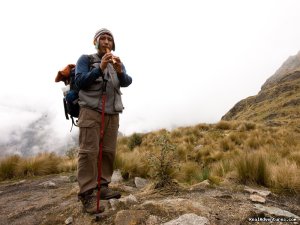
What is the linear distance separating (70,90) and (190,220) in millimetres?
2290

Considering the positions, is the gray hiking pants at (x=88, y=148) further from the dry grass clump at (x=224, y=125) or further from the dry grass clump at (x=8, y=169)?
the dry grass clump at (x=224, y=125)

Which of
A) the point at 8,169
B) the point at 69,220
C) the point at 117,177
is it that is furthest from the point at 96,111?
the point at 8,169

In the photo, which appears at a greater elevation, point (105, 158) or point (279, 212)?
point (105, 158)

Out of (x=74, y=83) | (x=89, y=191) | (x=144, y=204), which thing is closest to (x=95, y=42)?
(x=74, y=83)

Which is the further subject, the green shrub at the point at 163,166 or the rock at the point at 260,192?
the green shrub at the point at 163,166

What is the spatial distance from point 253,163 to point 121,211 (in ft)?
8.49

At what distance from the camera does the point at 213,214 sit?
10.2 feet

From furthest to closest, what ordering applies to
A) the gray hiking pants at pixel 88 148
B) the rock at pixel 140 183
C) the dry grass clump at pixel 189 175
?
the rock at pixel 140 183 → the dry grass clump at pixel 189 175 → the gray hiking pants at pixel 88 148

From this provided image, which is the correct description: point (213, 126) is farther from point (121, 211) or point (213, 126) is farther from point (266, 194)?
point (121, 211)

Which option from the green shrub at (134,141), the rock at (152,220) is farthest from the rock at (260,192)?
the green shrub at (134,141)

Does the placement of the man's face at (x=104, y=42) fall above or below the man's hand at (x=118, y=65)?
above

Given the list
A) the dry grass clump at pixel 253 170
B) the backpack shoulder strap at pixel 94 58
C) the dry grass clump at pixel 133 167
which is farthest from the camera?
the dry grass clump at pixel 133 167

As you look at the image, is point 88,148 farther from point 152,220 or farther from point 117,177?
point 117,177

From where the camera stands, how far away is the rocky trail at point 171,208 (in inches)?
119
